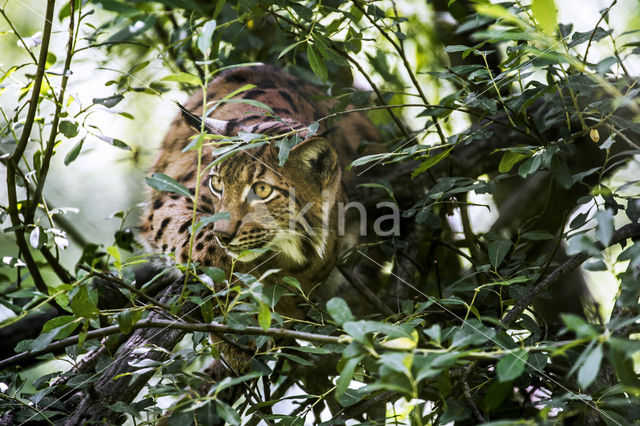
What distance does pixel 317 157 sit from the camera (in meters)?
1.11

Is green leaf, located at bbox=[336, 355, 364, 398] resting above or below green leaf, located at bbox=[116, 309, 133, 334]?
below

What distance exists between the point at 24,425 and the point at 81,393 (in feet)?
0.28

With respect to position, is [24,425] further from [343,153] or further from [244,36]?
[244,36]

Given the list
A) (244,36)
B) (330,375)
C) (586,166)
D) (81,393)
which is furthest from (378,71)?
(81,393)

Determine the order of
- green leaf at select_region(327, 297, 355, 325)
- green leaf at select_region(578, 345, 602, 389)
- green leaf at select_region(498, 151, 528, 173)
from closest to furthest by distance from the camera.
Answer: green leaf at select_region(578, 345, 602, 389)
green leaf at select_region(327, 297, 355, 325)
green leaf at select_region(498, 151, 528, 173)

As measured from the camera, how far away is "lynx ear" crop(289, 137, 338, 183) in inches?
42.7

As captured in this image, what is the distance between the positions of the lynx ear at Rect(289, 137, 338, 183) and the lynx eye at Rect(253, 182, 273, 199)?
0.07 meters

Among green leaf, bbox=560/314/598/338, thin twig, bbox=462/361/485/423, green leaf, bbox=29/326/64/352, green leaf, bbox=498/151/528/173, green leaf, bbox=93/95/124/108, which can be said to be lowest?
thin twig, bbox=462/361/485/423

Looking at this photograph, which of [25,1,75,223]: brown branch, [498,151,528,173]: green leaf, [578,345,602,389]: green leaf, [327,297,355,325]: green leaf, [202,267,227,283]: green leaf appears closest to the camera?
[578,345,602,389]: green leaf

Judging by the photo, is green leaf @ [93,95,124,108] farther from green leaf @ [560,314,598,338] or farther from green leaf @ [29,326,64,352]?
green leaf @ [560,314,598,338]

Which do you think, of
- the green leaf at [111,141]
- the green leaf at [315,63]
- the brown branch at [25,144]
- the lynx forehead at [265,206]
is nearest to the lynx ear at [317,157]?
the lynx forehead at [265,206]

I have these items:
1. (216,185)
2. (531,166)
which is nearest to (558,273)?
(531,166)

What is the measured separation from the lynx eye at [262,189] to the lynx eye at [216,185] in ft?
0.20

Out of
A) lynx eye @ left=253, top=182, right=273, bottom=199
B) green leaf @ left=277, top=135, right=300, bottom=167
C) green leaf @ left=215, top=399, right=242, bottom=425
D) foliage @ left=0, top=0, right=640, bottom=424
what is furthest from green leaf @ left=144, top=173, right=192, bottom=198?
lynx eye @ left=253, top=182, right=273, bottom=199
